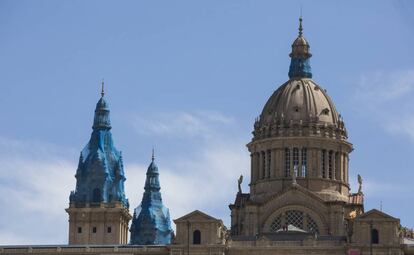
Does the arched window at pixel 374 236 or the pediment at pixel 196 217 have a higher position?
the pediment at pixel 196 217

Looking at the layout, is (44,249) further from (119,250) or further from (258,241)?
(258,241)

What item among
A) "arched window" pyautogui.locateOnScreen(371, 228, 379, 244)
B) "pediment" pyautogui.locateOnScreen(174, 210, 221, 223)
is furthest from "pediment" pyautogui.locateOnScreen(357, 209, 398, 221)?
"pediment" pyautogui.locateOnScreen(174, 210, 221, 223)

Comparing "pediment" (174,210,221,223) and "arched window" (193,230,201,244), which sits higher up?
"pediment" (174,210,221,223)

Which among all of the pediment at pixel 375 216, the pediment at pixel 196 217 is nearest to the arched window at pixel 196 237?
the pediment at pixel 196 217

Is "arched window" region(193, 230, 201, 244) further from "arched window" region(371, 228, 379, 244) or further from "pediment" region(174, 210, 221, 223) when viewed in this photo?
"arched window" region(371, 228, 379, 244)

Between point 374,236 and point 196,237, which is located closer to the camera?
point 374,236

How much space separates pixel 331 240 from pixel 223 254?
11587 millimetres

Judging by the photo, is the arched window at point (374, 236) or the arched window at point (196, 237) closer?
the arched window at point (374, 236)

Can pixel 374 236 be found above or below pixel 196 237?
above

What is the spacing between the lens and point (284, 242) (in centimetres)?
19075

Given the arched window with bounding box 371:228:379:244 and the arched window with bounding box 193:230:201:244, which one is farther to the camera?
the arched window with bounding box 193:230:201:244

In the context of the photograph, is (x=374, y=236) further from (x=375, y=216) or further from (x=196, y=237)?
(x=196, y=237)

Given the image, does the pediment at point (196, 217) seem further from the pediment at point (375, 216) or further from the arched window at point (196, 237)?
the pediment at point (375, 216)

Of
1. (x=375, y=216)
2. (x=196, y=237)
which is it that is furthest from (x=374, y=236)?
(x=196, y=237)
